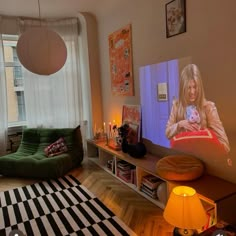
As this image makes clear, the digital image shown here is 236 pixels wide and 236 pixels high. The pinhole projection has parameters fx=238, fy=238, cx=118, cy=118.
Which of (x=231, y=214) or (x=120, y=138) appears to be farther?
(x=120, y=138)

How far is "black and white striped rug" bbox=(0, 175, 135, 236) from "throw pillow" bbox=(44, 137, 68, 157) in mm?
649

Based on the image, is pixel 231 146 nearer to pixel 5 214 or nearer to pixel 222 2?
pixel 222 2

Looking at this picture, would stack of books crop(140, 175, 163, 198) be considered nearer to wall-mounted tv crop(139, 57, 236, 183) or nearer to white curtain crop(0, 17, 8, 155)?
wall-mounted tv crop(139, 57, 236, 183)

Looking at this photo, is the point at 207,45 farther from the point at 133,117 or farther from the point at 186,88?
the point at 133,117

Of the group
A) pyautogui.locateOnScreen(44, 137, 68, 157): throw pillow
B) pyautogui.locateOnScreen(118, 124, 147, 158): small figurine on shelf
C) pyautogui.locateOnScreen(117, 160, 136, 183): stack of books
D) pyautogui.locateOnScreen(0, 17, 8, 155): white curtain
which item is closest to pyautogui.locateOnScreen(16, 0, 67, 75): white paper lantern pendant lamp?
pyautogui.locateOnScreen(118, 124, 147, 158): small figurine on shelf

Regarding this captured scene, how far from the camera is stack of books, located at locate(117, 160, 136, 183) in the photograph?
320 cm

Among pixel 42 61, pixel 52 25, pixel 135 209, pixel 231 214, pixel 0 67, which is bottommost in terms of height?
pixel 135 209

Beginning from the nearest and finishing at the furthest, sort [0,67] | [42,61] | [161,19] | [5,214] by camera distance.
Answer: [42,61]
[5,214]
[161,19]
[0,67]

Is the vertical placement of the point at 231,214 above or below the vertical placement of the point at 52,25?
below

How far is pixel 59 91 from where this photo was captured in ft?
15.2

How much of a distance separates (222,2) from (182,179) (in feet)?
5.45

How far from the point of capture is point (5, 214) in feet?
8.63

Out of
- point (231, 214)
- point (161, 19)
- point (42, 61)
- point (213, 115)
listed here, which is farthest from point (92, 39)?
point (231, 214)

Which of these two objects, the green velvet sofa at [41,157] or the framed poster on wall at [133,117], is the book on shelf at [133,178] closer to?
the framed poster on wall at [133,117]
